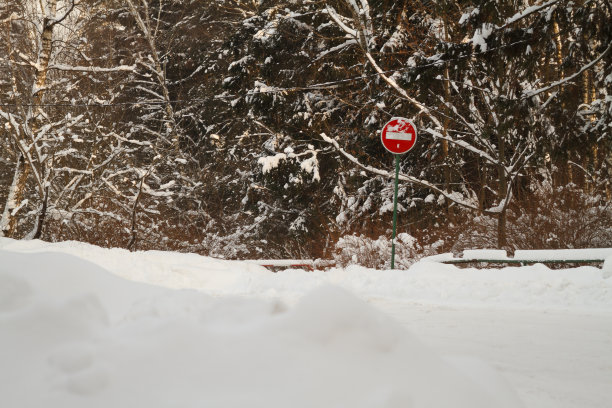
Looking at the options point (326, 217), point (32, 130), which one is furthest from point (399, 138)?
point (32, 130)

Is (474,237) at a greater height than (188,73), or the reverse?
(188,73)

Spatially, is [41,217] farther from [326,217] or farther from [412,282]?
[412,282]

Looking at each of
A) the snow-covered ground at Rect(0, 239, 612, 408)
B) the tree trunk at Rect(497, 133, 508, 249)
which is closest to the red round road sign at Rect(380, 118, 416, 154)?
the tree trunk at Rect(497, 133, 508, 249)

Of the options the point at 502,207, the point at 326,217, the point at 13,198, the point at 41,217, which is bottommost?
the point at 326,217

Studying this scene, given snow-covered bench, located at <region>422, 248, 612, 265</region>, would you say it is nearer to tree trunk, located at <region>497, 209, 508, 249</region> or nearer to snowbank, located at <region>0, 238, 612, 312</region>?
snowbank, located at <region>0, 238, 612, 312</region>

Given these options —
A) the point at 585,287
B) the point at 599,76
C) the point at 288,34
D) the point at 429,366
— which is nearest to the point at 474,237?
the point at 599,76

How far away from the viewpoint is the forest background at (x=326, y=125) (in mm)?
12312

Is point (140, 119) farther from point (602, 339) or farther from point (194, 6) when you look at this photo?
point (602, 339)

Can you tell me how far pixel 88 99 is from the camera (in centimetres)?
2262

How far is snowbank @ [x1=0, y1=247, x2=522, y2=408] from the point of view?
206cm

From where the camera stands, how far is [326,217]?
19.8 metres

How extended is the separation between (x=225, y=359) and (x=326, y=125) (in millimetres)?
17130

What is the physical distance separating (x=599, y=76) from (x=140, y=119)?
70.4 feet

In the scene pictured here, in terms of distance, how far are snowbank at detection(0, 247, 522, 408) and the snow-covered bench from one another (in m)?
6.95
